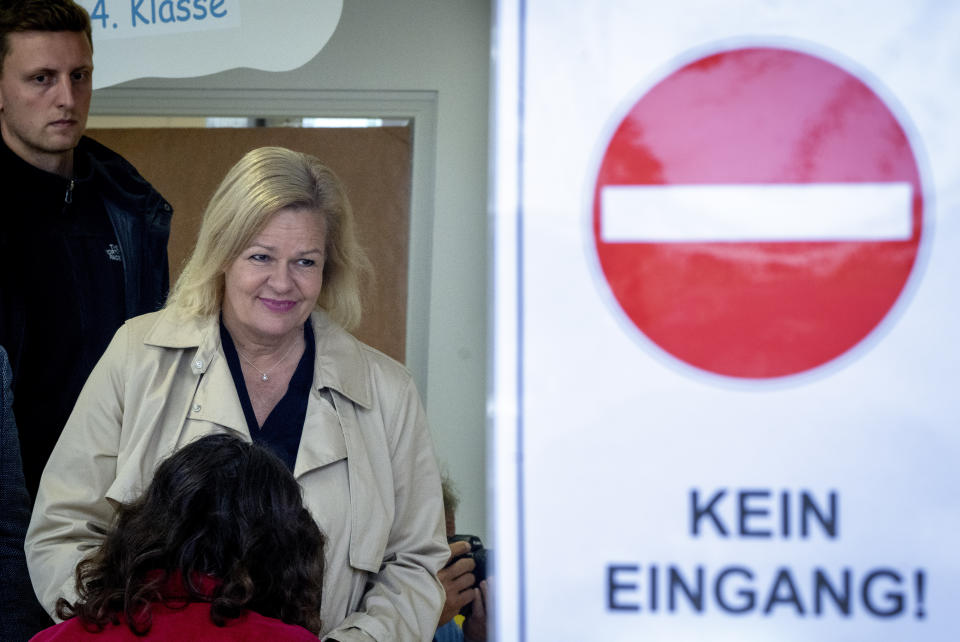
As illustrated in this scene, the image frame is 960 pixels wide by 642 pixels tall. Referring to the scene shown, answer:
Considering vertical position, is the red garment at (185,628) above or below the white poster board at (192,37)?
below

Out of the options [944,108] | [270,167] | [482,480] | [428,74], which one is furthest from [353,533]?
[428,74]

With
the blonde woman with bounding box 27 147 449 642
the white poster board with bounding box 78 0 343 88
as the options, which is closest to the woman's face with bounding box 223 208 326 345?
the blonde woman with bounding box 27 147 449 642

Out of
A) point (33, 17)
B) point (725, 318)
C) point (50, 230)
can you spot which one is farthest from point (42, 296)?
point (725, 318)

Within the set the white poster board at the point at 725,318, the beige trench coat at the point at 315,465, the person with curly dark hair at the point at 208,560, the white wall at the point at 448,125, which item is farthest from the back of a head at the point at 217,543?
the white wall at the point at 448,125

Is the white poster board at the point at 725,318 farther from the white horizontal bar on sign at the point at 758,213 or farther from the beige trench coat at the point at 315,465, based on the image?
the beige trench coat at the point at 315,465

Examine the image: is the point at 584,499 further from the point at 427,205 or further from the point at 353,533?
the point at 427,205

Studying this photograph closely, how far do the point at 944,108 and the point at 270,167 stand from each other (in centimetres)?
145

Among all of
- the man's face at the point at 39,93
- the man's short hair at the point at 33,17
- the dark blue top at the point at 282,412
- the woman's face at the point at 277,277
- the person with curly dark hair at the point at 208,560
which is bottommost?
the person with curly dark hair at the point at 208,560

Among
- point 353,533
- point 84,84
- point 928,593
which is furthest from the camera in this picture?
point 84,84

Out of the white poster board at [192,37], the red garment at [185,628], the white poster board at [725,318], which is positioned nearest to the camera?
the white poster board at [725,318]

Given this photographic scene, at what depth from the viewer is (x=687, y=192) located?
73 cm

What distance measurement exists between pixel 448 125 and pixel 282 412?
201 cm

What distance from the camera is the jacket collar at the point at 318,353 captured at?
6.39 ft

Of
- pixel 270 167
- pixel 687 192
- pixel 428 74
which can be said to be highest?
pixel 428 74
